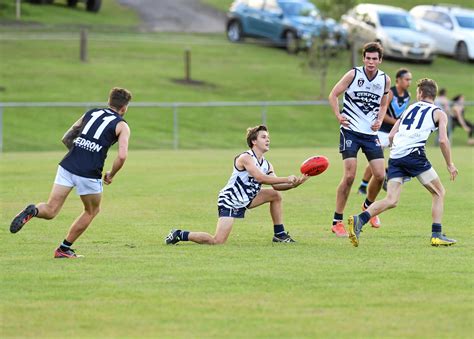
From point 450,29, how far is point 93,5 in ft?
53.5

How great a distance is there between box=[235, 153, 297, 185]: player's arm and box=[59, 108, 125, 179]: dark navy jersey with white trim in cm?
174

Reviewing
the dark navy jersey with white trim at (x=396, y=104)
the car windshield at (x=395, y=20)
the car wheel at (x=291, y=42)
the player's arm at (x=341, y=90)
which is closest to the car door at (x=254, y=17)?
the car wheel at (x=291, y=42)

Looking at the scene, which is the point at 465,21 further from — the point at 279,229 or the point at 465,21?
the point at 279,229

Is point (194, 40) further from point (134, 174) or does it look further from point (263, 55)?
point (134, 174)

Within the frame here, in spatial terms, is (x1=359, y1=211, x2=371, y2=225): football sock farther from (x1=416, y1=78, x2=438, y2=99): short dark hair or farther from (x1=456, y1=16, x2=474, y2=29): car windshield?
(x1=456, y1=16, x2=474, y2=29): car windshield

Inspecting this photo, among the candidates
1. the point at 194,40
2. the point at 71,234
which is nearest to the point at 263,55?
the point at 194,40

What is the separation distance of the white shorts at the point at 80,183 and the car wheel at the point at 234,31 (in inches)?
1425

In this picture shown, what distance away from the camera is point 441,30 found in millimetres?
46750

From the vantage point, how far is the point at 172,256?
1184cm

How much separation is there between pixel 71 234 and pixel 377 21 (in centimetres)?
3368

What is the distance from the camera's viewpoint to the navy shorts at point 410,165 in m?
12.7

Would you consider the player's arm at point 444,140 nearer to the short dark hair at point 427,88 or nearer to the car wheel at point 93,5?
the short dark hair at point 427,88

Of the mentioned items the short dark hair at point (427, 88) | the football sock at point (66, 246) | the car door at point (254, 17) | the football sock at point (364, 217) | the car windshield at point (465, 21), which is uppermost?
the short dark hair at point (427, 88)

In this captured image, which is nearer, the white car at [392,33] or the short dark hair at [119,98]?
the short dark hair at [119,98]
